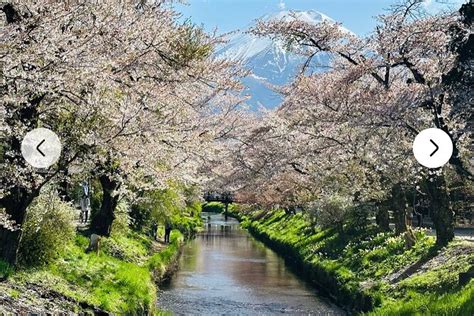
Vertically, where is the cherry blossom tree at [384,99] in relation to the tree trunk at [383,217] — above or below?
above

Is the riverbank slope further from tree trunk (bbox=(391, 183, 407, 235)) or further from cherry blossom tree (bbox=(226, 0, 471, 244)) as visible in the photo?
tree trunk (bbox=(391, 183, 407, 235))

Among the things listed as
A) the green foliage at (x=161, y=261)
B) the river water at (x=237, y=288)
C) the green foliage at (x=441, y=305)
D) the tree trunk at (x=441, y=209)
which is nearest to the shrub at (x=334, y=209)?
the river water at (x=237, y=288)

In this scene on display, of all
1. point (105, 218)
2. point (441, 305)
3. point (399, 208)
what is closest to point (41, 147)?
point (441, 305)

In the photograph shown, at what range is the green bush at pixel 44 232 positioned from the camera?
1525cm

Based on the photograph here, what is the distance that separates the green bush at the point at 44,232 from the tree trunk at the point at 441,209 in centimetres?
1250

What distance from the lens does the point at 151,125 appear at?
48.8ft

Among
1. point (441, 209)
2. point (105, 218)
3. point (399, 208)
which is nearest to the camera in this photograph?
point (441, 209)

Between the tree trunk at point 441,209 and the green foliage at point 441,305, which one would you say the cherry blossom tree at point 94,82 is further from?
the tree trunk at point 441,209

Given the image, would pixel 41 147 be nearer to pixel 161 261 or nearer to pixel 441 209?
pixel 441 209

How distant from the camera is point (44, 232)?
15594mm

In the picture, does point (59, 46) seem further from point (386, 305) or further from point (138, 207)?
point (138, 207)

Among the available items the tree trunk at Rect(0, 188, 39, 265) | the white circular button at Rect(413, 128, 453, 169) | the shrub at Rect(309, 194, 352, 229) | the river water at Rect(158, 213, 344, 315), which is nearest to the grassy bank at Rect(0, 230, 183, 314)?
the tree trunk at Rect(0, 188, 39, 265)

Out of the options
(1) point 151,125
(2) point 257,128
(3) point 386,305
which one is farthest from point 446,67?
(2) point 257,128

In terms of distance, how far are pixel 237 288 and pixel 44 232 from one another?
12.0m
